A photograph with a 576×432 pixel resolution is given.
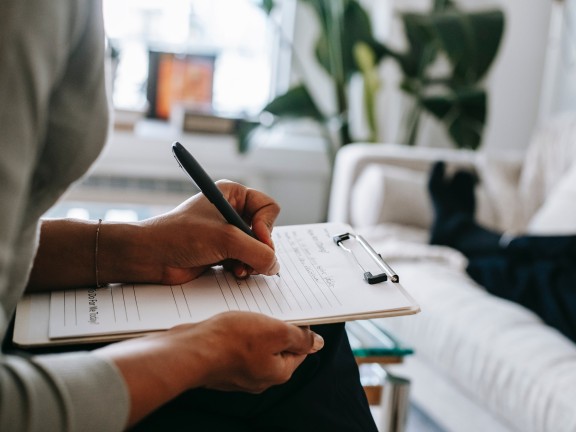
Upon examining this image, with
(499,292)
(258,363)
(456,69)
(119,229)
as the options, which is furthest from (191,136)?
(258,363)

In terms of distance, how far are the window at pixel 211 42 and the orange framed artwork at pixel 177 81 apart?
0.10 feet

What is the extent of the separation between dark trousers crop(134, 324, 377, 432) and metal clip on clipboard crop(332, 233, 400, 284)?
2.3 inches

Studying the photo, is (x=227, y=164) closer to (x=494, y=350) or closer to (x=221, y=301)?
(x=494, y=350)

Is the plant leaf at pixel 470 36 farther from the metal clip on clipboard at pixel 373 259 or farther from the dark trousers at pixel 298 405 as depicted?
the dark trousers at pixel 298 405

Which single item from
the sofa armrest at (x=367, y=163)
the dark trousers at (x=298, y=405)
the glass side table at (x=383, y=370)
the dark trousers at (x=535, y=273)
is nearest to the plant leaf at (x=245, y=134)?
the sofa armrest at (x=367, y=163)

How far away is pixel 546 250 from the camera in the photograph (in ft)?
5.76

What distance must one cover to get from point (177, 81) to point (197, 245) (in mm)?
2634

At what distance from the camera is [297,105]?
281 centimetres

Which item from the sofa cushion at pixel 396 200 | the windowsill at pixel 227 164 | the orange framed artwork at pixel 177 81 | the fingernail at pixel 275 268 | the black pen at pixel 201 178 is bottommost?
the windowsill at pixel 227 164

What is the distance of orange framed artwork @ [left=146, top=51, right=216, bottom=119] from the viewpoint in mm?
3227

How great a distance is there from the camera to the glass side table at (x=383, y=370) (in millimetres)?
1248

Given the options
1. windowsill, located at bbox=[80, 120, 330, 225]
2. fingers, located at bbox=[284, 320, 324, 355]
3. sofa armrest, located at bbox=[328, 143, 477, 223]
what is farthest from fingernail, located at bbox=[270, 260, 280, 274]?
windowsill, located at bbox=[80, 120, 330, 225]

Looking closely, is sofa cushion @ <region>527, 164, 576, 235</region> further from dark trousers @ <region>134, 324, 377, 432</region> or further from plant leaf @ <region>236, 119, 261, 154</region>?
dark trousers @ <region>134, 324, 377, 432</region>

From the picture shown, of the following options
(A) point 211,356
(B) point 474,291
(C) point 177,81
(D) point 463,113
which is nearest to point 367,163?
(D) point 463,113
